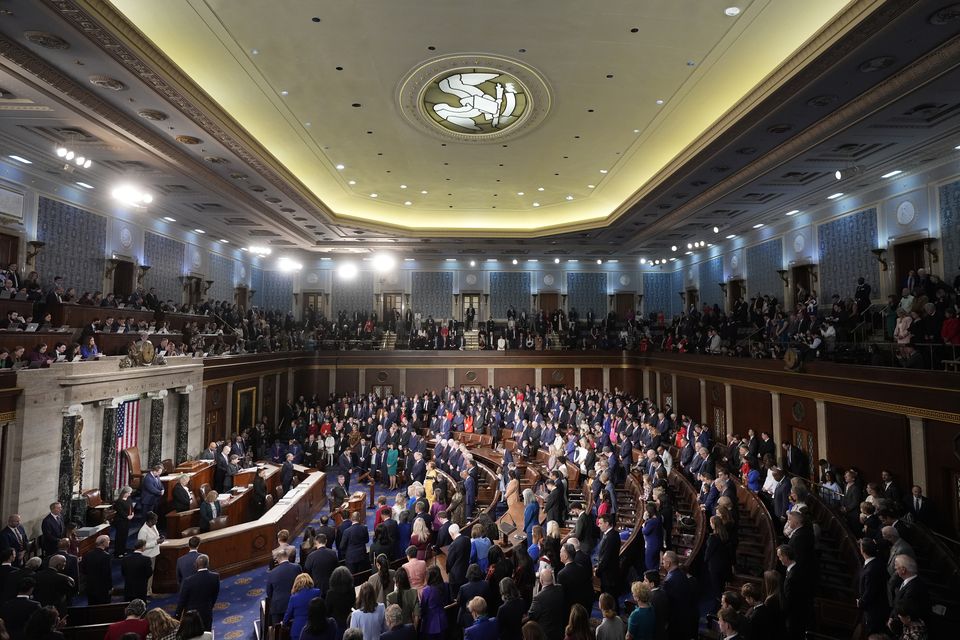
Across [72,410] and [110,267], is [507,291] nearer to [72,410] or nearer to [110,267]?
[110,267]

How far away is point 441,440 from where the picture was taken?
14.1 m

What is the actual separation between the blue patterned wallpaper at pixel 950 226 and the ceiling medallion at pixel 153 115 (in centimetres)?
1686

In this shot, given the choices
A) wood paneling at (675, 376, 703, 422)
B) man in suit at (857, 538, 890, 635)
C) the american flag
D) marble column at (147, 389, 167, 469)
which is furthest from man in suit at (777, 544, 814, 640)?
marble column at (147, 389, 167, 469)

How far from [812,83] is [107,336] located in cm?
1597

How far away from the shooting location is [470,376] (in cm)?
2381

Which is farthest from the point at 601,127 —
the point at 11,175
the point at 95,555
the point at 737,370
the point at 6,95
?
the point at 11,175

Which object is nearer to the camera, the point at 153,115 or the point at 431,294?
the point at 153,115

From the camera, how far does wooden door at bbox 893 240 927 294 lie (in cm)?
1259

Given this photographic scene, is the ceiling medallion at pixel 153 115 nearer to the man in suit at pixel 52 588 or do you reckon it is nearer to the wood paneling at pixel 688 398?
the man in suit at pixel 52 588

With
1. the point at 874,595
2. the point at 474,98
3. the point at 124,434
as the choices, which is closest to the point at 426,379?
the point at 124,434

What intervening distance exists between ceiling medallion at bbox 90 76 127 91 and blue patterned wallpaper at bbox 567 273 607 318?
22087 mm

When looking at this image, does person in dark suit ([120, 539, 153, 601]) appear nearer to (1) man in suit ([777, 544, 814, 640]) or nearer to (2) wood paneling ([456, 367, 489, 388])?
(1) man in suit ([777, 544, 814, 640])

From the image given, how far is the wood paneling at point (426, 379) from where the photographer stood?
78.0 feet

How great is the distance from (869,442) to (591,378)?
13532 millimetres
